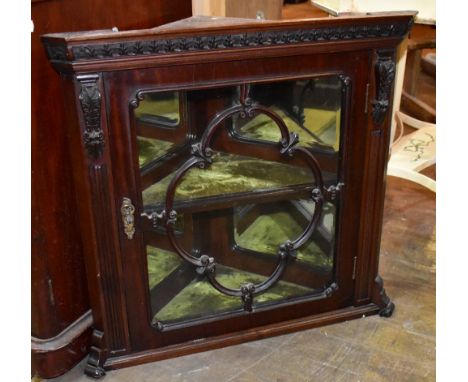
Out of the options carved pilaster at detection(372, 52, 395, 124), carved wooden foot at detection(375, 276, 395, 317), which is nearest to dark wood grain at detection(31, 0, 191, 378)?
carved pilaster at detection(372, 52, 395, 124)

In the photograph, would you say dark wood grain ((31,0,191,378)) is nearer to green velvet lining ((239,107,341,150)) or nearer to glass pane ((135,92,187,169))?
glass pane ((135,92,187,169))

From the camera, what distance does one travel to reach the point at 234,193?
1.15 metres

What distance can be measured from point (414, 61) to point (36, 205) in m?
2.11

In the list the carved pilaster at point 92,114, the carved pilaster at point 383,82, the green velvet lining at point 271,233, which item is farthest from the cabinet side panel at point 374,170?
the carved pilaster at point 92,114

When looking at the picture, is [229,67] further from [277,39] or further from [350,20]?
[350,20]

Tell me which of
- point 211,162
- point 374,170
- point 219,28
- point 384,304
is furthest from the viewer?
point 384,304

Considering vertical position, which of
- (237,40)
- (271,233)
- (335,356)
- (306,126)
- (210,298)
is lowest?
(335,356)

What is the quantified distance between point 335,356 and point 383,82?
21.6 inches

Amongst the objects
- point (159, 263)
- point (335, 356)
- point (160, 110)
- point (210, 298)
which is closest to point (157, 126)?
point (160, 110)

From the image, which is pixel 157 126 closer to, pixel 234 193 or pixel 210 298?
pixel 234 193

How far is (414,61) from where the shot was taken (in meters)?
2.73

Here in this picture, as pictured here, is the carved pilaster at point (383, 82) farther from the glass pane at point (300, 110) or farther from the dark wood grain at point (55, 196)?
the dark wood grain at point (55, 196)

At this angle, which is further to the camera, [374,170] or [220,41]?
[374,170]
